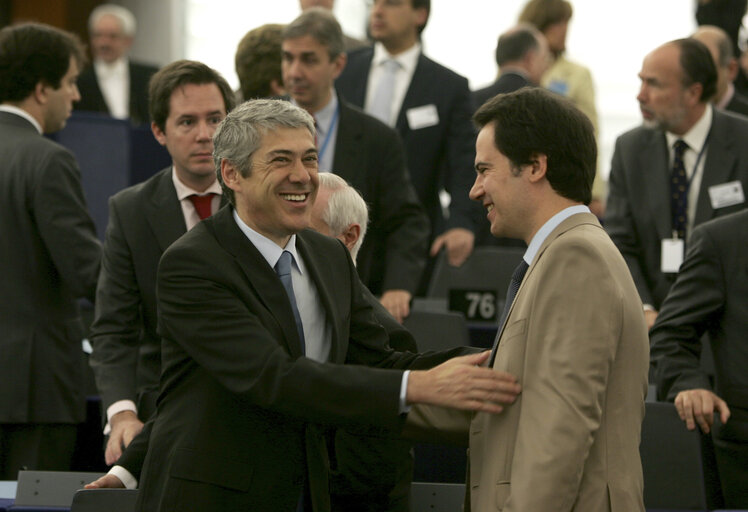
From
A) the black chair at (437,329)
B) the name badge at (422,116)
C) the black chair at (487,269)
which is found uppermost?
the name badge at (422,116)

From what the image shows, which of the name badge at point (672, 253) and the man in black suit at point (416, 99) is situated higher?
the man in black suit at point (416, 99)

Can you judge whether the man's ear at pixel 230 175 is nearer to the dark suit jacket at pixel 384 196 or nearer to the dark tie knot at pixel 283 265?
the dark tie knot at pixel 283 265

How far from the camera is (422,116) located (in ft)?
18.4

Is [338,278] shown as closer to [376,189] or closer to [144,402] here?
[144,402]

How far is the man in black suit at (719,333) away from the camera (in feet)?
12.1

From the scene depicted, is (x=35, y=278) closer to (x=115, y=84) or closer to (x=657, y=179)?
(x=657, y=179)

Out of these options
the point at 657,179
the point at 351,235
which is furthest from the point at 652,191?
the point at 351,235

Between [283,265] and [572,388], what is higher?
[283,265]

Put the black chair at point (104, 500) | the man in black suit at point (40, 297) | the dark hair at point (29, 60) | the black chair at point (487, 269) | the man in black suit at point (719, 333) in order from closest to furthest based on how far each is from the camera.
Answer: the black chair at point (104, 500) < the man in black suit at point (719, 333) < the man in black suit at point (40, 297) < the dark hair at point (29, 60) < the black chair at point (487, 269)

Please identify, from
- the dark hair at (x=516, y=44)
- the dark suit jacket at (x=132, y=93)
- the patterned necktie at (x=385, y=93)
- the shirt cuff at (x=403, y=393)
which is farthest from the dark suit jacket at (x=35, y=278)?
the dark suit jacket at (x=132, y=93)

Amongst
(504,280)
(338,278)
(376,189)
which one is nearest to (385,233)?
(376,189)

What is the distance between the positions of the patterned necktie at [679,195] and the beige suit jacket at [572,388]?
101 inches

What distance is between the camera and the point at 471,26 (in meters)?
10.4

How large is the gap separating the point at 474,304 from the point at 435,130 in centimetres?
112
